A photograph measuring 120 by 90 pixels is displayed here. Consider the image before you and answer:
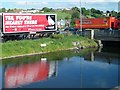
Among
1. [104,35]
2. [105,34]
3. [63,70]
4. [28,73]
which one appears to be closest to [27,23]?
[104,35]

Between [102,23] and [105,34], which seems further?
[102,23]

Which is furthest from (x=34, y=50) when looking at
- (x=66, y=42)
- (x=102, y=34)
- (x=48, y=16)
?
(x=102, y=34)

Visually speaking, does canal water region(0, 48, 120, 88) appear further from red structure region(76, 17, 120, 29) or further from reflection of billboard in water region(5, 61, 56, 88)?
red structure region(76, 17, 120, 29)

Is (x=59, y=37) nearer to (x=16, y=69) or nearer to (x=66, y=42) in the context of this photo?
(x=66, y=42)

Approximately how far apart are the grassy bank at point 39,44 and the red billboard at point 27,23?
328 centimetres

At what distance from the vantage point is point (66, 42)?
129ft

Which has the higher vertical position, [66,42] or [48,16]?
[48,16]

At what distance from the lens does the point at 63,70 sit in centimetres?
2639

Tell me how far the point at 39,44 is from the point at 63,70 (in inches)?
392

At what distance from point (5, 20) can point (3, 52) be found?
721 cm

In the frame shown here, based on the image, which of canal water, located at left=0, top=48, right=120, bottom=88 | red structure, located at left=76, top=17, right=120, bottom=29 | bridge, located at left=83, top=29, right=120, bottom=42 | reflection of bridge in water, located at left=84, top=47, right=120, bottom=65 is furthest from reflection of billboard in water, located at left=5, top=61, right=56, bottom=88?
red structure, located at left=76, top=17, right=120, bottom=29

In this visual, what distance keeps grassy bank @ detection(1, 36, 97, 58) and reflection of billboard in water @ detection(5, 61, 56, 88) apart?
3852mm

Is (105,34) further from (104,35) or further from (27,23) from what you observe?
(27,23)

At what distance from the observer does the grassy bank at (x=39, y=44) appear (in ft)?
107
